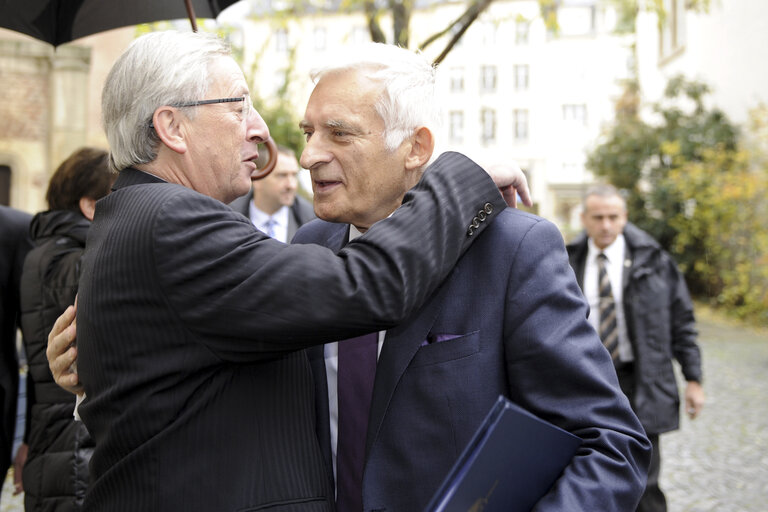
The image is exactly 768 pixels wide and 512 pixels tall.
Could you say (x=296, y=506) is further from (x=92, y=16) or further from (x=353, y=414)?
(x=92, y=16)

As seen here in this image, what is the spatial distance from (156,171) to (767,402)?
29.4 ft

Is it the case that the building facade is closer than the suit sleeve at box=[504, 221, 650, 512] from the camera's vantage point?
No

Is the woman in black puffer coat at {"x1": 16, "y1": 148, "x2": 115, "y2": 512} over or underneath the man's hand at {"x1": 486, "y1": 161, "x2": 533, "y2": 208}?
underneath

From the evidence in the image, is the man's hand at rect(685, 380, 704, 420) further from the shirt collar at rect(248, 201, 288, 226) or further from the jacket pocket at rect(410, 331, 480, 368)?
the jacket pocket at rect(410, 331, 480, 368)

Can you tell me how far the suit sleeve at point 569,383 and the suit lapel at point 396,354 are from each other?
0.17 m

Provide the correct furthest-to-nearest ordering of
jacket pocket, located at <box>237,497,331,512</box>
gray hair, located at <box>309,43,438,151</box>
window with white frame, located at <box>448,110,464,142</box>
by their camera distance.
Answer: window with white frame, located at <box>448,110,464,142</box>
gray hair, located at <box>309,43,438,151</box>
jacket pocket, located at <box>237,497,331,512</box>

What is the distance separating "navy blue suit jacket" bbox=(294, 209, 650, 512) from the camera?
1.75 metres

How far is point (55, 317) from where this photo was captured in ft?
10.2

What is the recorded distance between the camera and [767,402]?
9258 millimetres

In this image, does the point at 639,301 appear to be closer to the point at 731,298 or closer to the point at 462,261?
the point at 462,261

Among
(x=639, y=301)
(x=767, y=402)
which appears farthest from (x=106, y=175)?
(x=767, y=402)

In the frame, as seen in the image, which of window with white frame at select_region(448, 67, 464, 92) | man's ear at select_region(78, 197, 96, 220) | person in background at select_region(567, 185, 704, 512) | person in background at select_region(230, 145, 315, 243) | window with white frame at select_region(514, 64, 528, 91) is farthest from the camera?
window with white frame at select_region(448, 67, 464, 92)

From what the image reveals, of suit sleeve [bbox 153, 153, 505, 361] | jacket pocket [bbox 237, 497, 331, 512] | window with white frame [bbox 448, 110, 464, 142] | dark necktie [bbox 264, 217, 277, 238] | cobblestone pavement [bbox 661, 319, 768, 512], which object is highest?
window with white frame [bbox 448, 110, 464, 142]

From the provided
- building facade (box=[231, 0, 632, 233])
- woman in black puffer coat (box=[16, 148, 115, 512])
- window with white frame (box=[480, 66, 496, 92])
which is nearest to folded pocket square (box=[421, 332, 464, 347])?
woman in black puffer coat (box=[16, 148, 115, 512])
